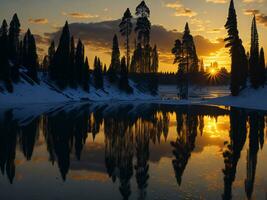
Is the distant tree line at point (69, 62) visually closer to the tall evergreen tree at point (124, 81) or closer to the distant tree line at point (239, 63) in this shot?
the tall evergreen tree at point (124, 81)

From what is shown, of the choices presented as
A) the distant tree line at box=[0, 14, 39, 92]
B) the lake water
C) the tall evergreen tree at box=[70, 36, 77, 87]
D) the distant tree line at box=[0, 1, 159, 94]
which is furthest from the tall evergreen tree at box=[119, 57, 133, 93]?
the lake water

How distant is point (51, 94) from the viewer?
6838cm

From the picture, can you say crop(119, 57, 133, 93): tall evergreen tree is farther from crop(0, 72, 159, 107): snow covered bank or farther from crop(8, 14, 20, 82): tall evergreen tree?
crop(8, 14, 20, 82): tall evergreen tree

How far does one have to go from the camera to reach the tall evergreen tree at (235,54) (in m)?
65.0

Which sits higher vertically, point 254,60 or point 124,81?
point 254,60

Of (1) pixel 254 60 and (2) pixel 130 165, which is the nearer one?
(2) pixel 130 165

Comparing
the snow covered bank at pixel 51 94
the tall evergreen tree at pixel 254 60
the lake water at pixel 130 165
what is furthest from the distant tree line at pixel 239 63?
the lake water at pixel 130 165

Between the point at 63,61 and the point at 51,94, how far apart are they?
13872 mm

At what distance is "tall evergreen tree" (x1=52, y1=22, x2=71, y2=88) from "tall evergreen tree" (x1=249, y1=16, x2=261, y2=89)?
39336 mm

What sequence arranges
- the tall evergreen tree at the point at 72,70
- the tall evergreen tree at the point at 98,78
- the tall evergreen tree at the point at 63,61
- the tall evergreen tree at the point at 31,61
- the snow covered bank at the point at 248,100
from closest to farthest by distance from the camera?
the snow covered bank at the point at 248,100, the tall evergreen tree at the point at 31,61, the tall evergreen tree at the point at 63,61, the tall evergreen tree at the point at 72,70, the tall evergreen tree at the point at 98,78

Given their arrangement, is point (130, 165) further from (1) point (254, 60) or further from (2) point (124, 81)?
(2) point (124, 81)

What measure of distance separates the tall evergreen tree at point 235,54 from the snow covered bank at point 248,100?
1.59 meters

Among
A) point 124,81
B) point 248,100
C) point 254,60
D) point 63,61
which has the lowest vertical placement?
point 248,100

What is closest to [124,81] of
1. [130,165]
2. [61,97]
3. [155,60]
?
[61,97]
